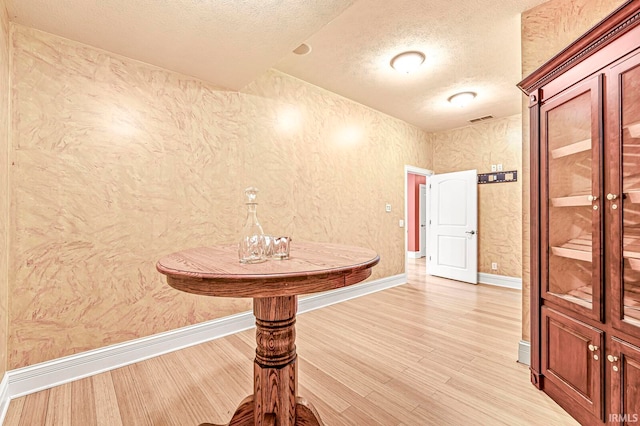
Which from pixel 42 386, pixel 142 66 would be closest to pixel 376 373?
pixel 42 386

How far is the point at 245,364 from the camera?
216 cm

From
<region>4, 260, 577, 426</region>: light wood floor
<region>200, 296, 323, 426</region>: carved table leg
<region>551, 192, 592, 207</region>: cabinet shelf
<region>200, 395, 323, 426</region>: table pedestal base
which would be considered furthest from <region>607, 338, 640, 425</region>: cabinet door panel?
<region>200, 296, 323, 426</region>: carved table leg

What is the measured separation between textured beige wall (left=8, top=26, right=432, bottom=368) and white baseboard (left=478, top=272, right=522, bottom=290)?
326 cm

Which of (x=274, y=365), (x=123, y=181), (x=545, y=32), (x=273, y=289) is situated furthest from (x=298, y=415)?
(x=545, y=32)

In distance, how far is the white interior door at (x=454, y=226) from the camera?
4703mm

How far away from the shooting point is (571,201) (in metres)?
1.59

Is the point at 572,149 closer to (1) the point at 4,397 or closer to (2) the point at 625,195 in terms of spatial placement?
(2) the point at 625,195

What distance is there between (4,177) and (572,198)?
337 cm

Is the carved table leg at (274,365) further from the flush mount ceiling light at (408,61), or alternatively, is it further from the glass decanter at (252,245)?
the flush mount ceiling light at (408,61)

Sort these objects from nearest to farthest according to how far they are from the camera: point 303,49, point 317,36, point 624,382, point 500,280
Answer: point 624,382 < point 317,36 < point 303,49 < point 500,280

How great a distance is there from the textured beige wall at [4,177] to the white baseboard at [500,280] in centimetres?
564

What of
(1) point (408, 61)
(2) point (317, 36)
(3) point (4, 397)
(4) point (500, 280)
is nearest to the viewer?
(3) point (4, 397)

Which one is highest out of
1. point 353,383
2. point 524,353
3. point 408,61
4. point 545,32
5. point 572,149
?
point 408,61

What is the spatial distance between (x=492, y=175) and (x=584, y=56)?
362 cm
